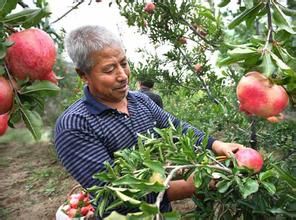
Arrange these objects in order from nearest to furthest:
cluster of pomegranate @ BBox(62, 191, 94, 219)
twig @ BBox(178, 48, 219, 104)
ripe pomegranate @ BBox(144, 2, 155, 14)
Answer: cluster of pomegranate @ BBox(62, 191, 94, 219) < twig @ BBox(178, 48, 219, 104) < ripe pomegranate @ BBox(144, 2, 155, 14)

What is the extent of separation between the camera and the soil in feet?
14.9

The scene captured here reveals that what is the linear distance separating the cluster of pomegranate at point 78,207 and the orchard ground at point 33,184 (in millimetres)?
1260

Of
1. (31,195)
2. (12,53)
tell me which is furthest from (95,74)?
(31,195)

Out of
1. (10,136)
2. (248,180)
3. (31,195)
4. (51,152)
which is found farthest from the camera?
(51,152)

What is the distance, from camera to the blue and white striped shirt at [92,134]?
140cm

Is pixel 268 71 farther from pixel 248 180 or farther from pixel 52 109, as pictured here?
pixel 52 109

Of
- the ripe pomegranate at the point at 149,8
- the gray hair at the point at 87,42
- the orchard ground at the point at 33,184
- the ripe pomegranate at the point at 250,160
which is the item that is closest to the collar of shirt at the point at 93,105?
the gray hair at the point at 87,42

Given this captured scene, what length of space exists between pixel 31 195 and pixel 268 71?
15.4ft

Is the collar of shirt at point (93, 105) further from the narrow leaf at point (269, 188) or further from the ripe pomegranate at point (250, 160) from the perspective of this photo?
the narrow leaf at point (269, 188)

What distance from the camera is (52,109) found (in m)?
5.70

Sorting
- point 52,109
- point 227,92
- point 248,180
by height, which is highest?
point 248,180

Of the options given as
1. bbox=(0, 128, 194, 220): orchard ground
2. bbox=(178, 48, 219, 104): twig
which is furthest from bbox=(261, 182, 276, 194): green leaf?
bbox=(0, 128, 194, 220): orchard ground

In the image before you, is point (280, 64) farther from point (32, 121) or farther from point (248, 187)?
point (32, 121)

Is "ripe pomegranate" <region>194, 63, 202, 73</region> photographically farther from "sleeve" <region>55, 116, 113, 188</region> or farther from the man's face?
"sleeve" <region>55, 116, 113, 188</region>
